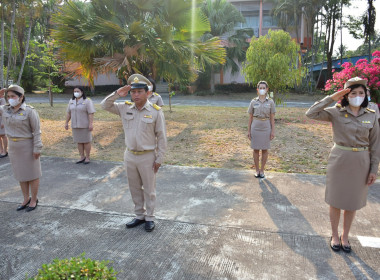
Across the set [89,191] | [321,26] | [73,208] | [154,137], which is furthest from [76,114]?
[321,26]

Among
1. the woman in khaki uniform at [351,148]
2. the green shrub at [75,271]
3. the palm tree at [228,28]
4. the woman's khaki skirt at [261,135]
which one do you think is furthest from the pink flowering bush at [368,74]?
the palm tree at [228,28]

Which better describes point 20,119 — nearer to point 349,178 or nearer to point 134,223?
point 134,223

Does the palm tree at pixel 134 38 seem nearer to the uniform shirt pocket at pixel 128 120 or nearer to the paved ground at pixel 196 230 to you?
the paved ground at pixel 196 230

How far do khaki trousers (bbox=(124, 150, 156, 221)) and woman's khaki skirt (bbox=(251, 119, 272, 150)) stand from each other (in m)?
2.33

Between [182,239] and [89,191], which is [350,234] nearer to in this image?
[182,239]

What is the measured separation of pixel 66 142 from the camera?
8781 millimetres

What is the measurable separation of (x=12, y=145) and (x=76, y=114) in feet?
7.75

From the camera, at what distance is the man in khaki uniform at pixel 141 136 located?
3418 millimetres

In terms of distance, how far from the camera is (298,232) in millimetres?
3447

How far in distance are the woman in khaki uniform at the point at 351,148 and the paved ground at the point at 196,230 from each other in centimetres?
43

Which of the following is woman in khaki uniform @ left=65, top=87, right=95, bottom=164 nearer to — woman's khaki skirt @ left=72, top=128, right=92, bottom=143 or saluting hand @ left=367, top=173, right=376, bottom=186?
woman's khaki skirt @ left=72, top=128, right=92, bottom=143

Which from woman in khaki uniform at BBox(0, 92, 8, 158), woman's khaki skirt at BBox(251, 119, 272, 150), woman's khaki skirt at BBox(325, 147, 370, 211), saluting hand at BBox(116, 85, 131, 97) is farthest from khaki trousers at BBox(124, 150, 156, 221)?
woman in khaki uniform at BBox(0, 92, 8, 158)

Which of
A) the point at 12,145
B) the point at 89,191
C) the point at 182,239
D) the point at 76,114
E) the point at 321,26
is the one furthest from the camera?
the point at 321,26

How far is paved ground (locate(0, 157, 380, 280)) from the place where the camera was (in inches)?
111
